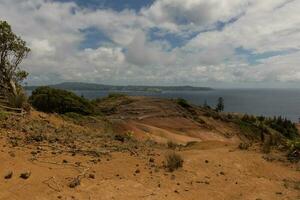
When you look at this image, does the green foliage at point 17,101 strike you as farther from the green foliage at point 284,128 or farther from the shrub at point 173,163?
the green foliage at point 284,128

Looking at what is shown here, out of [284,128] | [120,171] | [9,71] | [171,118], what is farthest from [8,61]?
[284,128]

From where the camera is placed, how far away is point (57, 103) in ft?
125

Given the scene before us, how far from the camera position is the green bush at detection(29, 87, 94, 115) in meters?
37.5

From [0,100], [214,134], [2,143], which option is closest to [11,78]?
[0,100]

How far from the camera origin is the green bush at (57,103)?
123 feet

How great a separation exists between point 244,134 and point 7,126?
41397 millimetres

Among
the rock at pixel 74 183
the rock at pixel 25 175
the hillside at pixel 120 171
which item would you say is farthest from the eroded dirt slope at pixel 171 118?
the rock at pixel 25 175

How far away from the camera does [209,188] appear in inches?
381

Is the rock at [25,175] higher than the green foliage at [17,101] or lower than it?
lower

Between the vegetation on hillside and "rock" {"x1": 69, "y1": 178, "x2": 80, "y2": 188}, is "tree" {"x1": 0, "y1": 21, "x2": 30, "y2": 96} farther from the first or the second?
"rock" {"x1": 69, "y1": 178, "x2": 80, "y2": 188}

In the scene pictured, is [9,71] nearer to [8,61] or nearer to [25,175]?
[8,61]

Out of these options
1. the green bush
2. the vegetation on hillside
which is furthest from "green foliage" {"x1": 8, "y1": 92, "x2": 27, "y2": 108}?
the green bush

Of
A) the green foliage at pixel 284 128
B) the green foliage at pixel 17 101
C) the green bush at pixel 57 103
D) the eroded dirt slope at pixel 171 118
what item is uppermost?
the green foliage at pixel 17 101

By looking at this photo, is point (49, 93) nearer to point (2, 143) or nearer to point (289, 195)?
point (2, 143)
